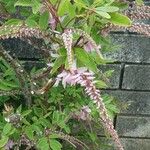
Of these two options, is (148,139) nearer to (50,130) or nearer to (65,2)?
(50,130)

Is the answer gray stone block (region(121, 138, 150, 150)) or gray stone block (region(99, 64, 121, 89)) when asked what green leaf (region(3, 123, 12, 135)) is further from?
gray stone block (region(121, 138, 150, 150))

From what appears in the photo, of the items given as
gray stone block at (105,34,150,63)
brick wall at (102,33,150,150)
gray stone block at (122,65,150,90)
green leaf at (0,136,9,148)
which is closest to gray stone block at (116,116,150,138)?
brick wall at (102,33,150,150)

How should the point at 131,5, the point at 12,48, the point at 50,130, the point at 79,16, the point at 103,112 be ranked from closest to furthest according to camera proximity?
the point at 103,112 < the point at 79,16 < the point at 131,5 < the point at 50,130 < the point at 12,48

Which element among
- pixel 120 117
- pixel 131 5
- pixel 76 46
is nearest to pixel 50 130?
pixel 76 46

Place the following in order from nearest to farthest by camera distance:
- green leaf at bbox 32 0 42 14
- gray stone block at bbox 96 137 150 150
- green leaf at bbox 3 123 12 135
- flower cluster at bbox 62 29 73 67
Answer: flower cluster at bbox 62 29 73 67
green leaf at bbox 32 0 42 14
green leaf at bbox 3 123 12 135
gray stone block at bbox 96 137 150 150

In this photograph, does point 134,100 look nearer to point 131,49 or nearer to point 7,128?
point 131,49
